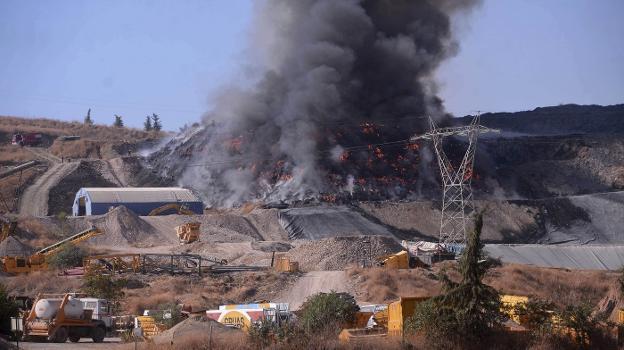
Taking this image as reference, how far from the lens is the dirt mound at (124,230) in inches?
2314

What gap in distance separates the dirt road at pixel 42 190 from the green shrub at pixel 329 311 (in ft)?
148

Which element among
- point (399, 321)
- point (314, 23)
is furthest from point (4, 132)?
point (399, 321)

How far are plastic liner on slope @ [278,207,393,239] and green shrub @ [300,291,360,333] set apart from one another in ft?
107

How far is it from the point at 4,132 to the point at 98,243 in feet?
166

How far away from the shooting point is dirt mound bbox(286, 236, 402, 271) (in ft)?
161

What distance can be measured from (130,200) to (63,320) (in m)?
39.9

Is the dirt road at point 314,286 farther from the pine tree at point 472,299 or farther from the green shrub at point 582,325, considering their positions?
the green shrub at point 582,325

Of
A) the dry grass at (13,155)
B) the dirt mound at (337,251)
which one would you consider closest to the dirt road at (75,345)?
the dirt mound at (337,251)

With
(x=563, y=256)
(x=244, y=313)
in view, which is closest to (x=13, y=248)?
(x=244, y=313)

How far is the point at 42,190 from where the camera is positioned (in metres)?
76.8

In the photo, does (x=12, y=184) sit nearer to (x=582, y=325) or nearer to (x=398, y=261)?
(x=398, y=261)

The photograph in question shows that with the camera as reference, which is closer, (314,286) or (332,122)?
(314,286)

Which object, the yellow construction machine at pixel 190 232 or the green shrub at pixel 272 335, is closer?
the green shrub at pixel 272 335

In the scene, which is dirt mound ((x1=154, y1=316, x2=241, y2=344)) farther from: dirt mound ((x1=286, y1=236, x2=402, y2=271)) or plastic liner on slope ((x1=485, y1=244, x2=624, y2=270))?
plastic liner on slope ((x1=485, y1=244, x2=624, y2=270))
